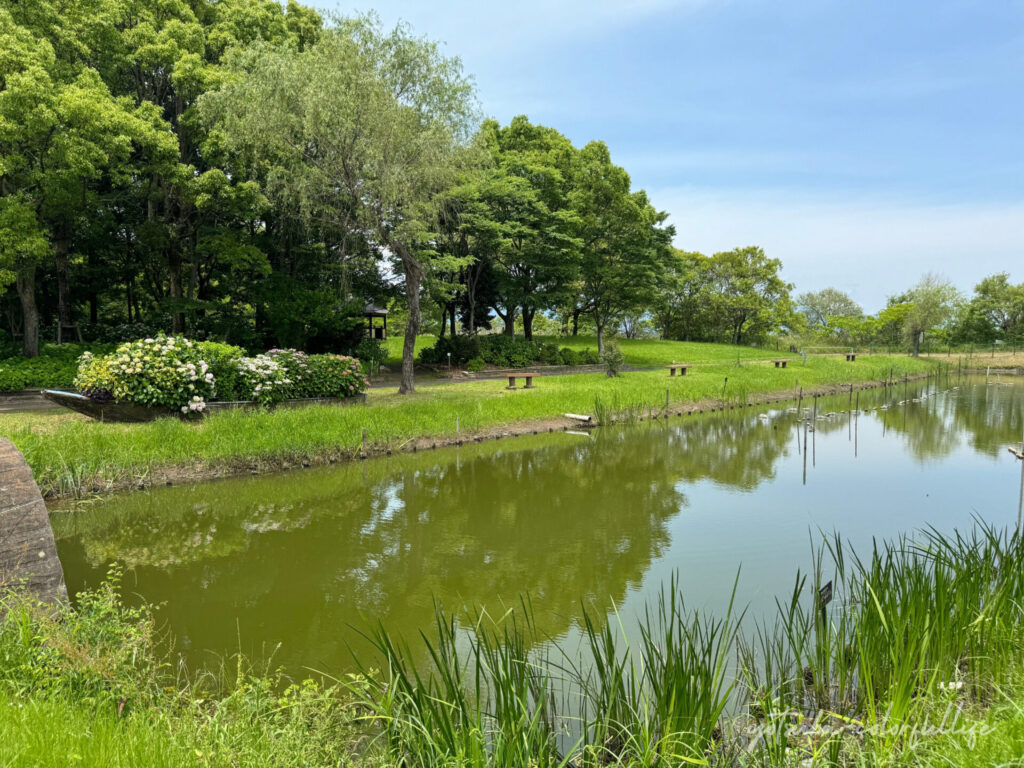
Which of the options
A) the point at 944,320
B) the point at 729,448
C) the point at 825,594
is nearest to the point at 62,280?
the point at 729,448

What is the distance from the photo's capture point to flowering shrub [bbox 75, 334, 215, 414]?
11812 mm

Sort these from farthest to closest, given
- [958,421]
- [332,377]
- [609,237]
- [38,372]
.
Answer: [609,237]
[958,421]
[38,372]
[332,377]

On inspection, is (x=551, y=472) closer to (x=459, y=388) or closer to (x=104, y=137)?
(x=459, y=388)

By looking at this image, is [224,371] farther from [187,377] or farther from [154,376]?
[154,376]

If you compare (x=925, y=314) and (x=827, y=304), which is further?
(x=827, y=304)

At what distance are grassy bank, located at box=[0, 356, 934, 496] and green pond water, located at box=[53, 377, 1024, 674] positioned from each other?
0.50 metres

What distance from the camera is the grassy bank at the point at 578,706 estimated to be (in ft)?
9.68

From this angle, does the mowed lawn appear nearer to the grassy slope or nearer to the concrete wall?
the grassy slope

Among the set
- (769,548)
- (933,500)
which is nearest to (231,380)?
(769,548)

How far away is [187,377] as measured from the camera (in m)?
12.2

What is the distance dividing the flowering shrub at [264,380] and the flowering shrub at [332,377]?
0.67m

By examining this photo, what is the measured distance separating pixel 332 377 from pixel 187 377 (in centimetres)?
343

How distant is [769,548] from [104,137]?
1891 centimetres

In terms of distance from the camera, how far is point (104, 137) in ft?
55.3
